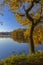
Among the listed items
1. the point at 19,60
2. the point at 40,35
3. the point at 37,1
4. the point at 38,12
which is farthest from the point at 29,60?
the point at 40,35

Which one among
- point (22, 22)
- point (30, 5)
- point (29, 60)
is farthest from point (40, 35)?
point (29, 60)

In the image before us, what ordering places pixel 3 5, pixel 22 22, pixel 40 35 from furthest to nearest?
pixel 40 35, pixel 22 22, pixel 3 5

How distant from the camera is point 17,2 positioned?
13.5m

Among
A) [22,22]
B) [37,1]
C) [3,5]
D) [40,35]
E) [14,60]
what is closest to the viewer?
[14,60]

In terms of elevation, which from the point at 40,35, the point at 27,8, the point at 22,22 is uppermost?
the point at 27,8

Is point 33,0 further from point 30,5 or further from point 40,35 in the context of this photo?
point 40,35

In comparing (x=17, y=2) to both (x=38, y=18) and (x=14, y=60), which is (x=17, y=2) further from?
(x=14, y=60)

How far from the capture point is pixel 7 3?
1400 cm

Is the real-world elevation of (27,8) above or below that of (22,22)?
above

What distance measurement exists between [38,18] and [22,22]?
1.78 metres

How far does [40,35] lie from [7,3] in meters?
5.05

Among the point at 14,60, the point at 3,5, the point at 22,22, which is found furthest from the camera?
the point at 22,22

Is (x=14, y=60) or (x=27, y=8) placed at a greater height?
(x=27, y=8)

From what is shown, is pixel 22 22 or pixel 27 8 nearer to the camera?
pixel 27 8
